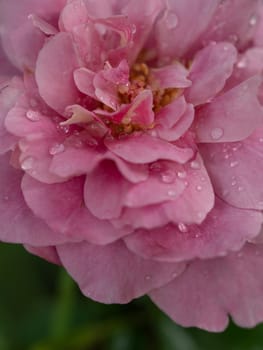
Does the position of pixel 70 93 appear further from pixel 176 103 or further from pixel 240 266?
pixel 240 266

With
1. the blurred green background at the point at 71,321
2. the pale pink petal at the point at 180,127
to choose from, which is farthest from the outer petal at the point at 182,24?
the blurred green background at the point at 71,321

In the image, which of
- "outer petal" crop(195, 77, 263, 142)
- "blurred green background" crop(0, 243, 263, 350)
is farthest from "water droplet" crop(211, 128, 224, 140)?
"blurred green background" crop(0, 243, 263, 350)

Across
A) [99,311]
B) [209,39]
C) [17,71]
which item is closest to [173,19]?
[209,39]

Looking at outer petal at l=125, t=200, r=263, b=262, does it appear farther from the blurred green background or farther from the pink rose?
the blurred green background

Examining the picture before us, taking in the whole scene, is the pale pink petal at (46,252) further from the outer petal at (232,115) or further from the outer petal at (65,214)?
the outer petal at (232,115)

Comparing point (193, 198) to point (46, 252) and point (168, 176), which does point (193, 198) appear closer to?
point (168, 176)

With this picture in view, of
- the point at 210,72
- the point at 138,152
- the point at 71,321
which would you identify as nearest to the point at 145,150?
the point at 138,152
